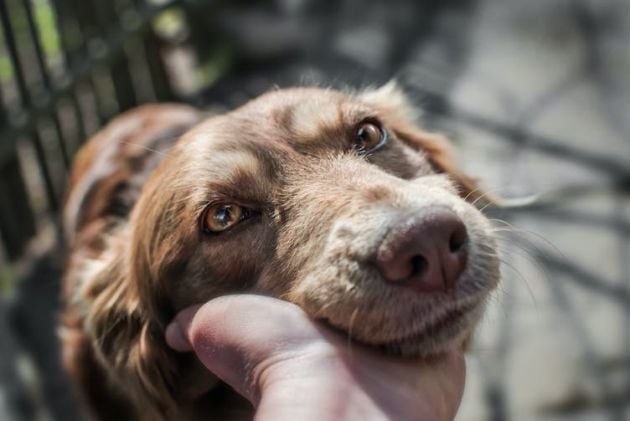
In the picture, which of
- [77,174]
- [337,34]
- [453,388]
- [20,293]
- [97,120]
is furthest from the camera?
[337,34]

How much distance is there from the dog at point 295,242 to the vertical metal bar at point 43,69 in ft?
8.07

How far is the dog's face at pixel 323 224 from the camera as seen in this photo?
2072 mm

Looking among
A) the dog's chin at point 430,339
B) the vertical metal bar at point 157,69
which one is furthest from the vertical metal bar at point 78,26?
the dog's chin at point 430,339

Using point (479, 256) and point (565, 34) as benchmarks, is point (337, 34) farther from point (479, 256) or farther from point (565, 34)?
point (479, 256)

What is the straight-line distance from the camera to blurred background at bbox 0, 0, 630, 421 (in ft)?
14.0

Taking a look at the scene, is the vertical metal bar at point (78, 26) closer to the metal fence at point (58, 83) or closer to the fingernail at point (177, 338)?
the metal fence at point (58, 83)

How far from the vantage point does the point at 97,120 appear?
632 centimetres

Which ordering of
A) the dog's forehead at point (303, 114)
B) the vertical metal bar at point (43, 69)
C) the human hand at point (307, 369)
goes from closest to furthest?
the human hand at point (307, 369) < the dog's forehead at point (303, 114) < the vertical metal bar at point (43, 69)

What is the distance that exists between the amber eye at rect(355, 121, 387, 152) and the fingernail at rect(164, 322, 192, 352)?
3.09ft

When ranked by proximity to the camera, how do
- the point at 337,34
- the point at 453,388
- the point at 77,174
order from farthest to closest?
the point at 337,34 → the point at 77,174 → the point at 453,388

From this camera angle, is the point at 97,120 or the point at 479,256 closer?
the point at 479,256

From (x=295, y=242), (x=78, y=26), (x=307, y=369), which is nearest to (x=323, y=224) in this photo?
(x=295, y=242)

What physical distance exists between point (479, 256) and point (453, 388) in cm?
39

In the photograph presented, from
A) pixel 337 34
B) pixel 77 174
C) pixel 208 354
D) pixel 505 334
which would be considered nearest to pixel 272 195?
pixel 208 354
